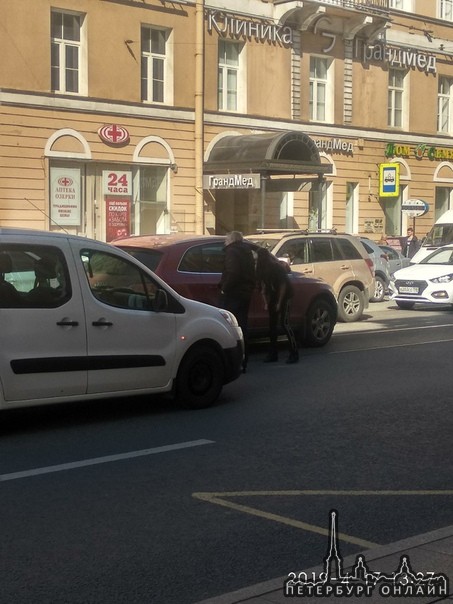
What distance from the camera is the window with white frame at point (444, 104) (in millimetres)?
38000

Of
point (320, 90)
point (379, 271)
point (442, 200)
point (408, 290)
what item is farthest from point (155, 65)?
point (442, 200)

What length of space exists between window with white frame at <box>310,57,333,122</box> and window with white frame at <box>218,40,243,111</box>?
3.28m

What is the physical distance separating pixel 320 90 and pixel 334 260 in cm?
1528

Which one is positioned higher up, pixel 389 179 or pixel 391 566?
pixel 389 179

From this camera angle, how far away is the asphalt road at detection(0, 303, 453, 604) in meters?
5.43

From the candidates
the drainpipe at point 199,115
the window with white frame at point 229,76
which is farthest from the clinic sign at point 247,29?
the drainpipe at point 199,115

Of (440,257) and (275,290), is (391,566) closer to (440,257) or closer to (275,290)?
(275,290)

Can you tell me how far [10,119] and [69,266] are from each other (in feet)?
55.7

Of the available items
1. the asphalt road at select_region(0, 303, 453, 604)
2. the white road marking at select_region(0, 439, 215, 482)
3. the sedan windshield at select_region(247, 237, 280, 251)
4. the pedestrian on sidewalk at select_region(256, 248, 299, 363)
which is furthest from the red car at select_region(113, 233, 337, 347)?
the white road marking at select_region(0, 439, 215, 482)

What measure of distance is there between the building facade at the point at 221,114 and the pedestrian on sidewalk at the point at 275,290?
1301 cm

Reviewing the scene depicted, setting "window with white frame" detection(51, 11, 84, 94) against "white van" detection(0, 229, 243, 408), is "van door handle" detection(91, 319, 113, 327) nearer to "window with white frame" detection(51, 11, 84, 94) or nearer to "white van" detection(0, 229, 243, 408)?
"white van" detection(0, 229, 243, 408)

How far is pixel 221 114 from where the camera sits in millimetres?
29938

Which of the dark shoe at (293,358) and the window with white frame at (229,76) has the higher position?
the window with white frame at (229,76)

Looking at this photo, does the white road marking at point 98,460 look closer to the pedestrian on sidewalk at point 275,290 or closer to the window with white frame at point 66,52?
the pedestrian on sidewalk at point 275,290
